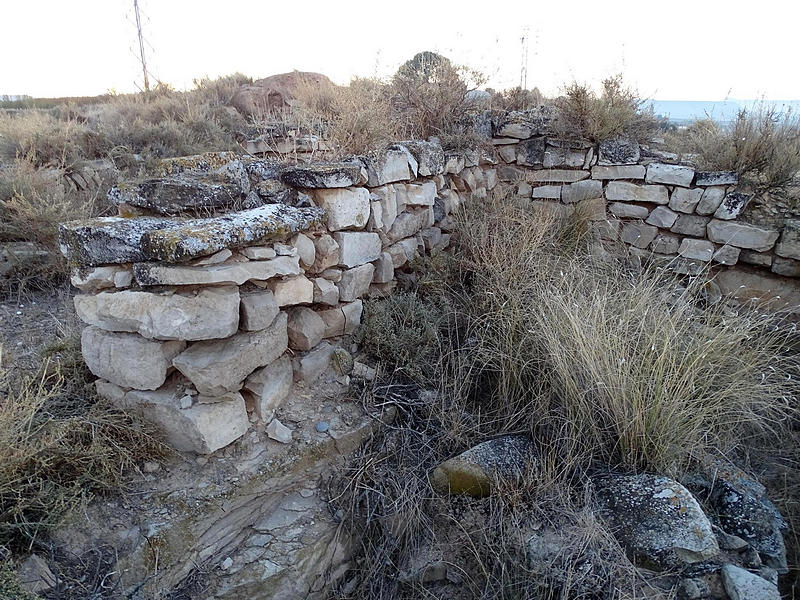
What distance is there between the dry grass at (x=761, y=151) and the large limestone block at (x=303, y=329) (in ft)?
11.3

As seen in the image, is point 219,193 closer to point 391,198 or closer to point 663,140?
point 391,198

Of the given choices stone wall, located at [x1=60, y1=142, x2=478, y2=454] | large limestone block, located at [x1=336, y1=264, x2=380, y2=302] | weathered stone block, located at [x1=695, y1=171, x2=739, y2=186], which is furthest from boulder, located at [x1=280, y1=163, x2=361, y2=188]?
weathered stone block, located at [x1=695, y1=171, x2=739, y2=186]

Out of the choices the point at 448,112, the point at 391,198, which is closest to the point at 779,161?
the point at 448,112

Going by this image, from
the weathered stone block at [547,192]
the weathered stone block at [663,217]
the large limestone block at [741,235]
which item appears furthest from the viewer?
the weathered stone block at [547,192]

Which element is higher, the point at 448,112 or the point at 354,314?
the point at 448,112

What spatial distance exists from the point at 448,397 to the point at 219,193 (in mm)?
1538

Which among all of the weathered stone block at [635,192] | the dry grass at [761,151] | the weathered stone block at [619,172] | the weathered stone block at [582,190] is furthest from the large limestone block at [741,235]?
the weathered stone block at [582,190]

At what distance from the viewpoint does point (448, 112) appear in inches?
172

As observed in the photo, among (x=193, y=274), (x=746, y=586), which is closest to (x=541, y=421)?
(x=746, y=586)

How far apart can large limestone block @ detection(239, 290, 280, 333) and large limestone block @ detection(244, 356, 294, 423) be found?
0.76 feet

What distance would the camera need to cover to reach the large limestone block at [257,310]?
2.23 metres

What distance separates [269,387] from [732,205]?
12.1 ft

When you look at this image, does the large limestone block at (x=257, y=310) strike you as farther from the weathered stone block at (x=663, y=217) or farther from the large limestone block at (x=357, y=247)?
the weathered stone block at (x=663, y=217)

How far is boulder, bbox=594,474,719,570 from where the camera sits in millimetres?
1910
